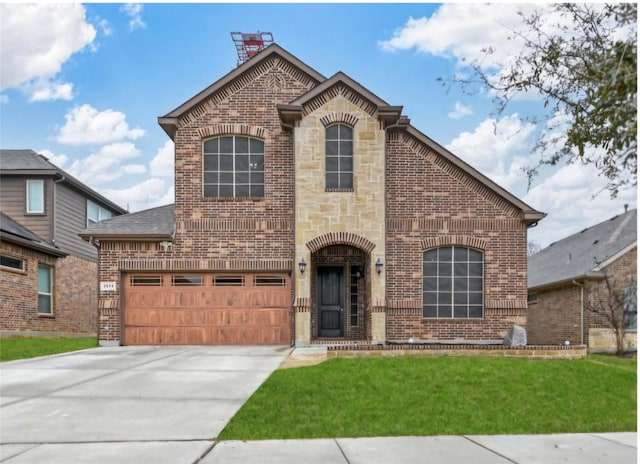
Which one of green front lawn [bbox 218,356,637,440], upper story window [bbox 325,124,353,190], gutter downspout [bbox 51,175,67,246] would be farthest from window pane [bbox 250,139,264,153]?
gutter downspout [bbox 51,175,67,246]

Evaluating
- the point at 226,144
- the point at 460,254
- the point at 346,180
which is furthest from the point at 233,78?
the point at 460,254

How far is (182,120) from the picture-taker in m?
17.8

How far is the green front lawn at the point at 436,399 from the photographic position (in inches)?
320

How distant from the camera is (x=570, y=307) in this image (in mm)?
21500

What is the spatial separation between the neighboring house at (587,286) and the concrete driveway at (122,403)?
11440mm

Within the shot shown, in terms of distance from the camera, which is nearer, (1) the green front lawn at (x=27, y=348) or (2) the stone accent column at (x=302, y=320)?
(1) the green front lawn at (x=27, y=348)

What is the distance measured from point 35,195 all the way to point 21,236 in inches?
138

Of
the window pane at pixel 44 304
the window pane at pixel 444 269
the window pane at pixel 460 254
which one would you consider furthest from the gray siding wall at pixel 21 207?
the window pane at pixel 460 254

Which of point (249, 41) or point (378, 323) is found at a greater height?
point (249, 41)

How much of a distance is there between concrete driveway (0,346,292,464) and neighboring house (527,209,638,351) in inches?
450

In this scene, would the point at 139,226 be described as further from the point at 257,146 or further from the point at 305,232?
the point at 305,232

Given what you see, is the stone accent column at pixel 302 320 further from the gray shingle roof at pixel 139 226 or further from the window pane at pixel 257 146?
the window pane at pixel 257 146

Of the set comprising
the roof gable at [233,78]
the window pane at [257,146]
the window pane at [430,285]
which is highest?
the roof gable at [233,78]

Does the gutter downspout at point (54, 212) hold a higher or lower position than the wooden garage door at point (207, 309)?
higher
